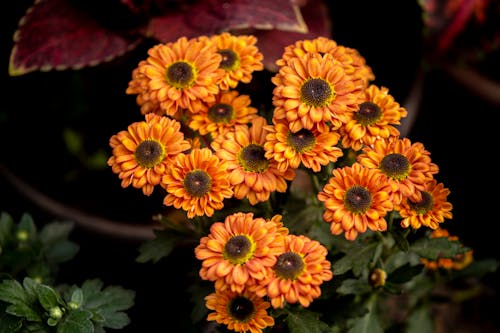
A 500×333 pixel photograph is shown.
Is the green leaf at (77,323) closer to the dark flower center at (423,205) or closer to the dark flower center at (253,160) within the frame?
the dark flower center at (253,160)

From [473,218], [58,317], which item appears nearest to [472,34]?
[473,218]

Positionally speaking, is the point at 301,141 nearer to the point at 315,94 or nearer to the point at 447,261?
the point at 315,94

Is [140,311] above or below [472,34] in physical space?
below

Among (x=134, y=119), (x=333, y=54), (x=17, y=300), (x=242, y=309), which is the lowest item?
(x=134, y=119)

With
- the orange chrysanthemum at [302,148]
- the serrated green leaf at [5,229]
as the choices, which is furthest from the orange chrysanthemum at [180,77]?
the serrated green leaf at [5,229]

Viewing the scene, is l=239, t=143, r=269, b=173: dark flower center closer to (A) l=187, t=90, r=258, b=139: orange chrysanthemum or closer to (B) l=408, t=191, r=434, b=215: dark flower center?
(A) l=187, t=90, r=258, b=139: orange chrysanthemum

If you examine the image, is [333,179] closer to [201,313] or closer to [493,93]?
[201,313]

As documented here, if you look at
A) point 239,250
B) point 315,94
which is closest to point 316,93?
point 315,94
